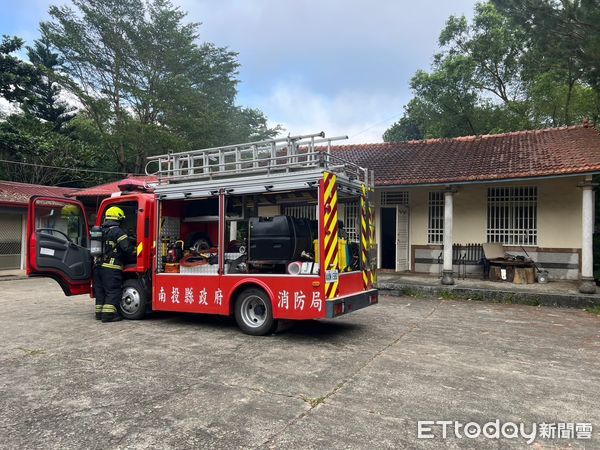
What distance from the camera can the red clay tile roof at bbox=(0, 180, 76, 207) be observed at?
1516 cm

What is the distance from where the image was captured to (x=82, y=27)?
22328mm

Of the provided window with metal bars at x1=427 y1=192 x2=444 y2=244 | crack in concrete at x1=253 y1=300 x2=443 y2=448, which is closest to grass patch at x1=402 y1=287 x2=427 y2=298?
window with metal bars at x1=427 y1=192 x2=444 y2=244

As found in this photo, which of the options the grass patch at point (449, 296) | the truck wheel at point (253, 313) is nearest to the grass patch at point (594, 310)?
the grass patch at point (449, 296)

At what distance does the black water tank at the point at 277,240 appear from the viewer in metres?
5.95

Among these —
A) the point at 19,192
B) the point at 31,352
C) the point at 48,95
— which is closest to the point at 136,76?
the point at 48,95

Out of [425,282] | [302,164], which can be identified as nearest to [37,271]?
[302,164]

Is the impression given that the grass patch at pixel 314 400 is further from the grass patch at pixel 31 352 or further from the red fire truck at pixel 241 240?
the grass patch at pixel 31 352

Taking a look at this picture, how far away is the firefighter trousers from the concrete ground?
252 millimetres

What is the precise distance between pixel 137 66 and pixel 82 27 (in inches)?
124

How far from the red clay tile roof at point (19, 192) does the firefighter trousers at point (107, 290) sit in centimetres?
1056

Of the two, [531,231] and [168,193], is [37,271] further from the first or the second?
[531,231]

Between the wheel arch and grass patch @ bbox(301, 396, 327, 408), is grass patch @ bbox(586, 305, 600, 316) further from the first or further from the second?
grass patch @ bbox(301, 396, 327, 408)

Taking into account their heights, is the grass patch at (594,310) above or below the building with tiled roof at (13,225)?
below

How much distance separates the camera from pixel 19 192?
16281mm
